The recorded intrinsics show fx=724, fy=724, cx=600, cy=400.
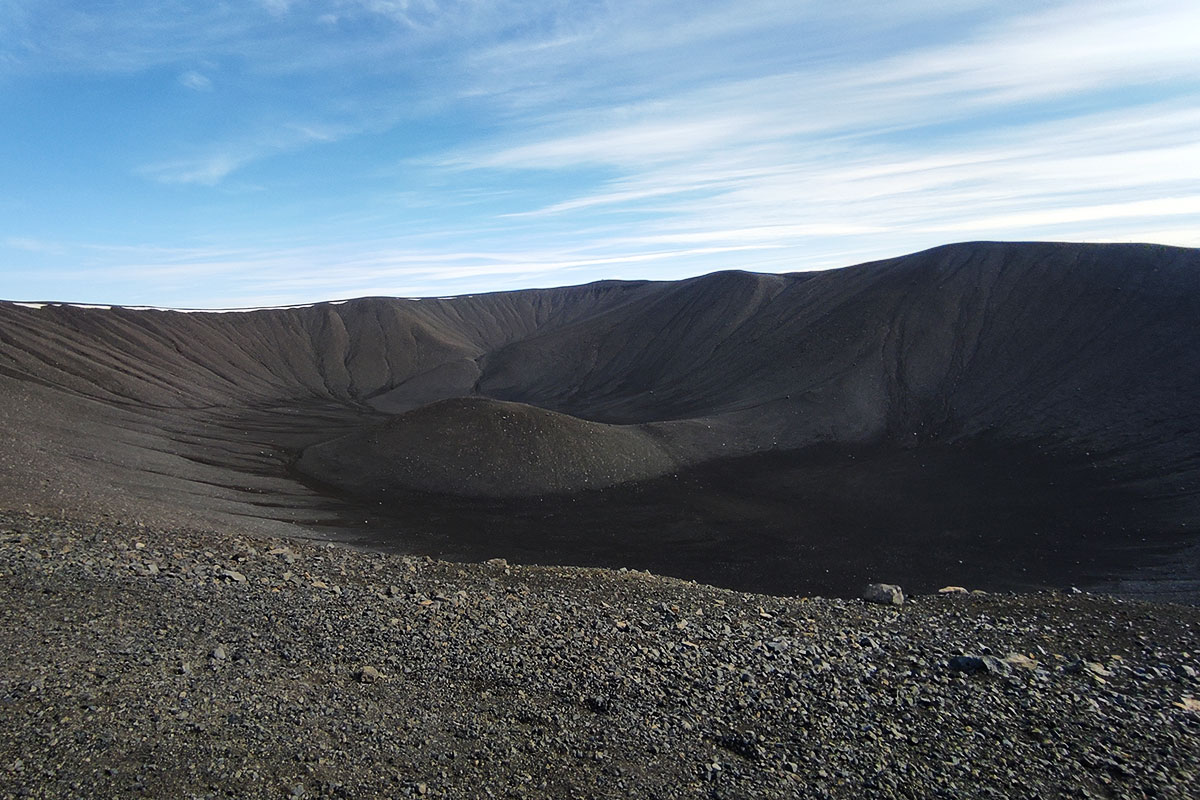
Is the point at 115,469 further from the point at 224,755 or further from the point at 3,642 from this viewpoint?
the point at 224,755

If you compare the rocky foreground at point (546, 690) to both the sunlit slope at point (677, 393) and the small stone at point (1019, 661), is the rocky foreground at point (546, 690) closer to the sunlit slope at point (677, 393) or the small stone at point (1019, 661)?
the small stone at point (1019, 661)

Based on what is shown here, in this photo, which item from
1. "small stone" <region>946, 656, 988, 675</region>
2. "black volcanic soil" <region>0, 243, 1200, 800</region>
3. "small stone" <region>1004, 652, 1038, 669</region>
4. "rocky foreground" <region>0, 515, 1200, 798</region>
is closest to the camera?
"rocky foreground" <region>0, 515, 1200, 798</region>


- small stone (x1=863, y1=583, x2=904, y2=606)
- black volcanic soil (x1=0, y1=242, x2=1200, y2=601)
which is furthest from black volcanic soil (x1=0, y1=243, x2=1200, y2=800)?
small stone (x1=863, y1=583, x2=904, y2=606)

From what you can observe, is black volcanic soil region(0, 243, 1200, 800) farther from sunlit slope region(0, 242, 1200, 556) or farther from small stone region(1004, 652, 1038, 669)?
sunlit slope region(0, 242, 1200, 556)

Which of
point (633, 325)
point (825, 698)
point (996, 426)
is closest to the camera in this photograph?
point (825, 698)

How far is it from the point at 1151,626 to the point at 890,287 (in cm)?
5476

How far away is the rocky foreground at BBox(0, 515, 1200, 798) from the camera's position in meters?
→ 6.68

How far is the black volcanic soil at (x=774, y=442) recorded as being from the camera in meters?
27.4

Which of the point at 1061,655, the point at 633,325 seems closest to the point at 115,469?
the point at 1061,655

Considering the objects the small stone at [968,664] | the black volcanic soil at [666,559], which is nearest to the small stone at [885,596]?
the black volcanic soil at [666,559]

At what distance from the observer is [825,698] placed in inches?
344

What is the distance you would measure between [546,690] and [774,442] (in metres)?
38.3

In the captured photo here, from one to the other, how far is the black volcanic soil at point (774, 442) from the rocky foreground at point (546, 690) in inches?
421

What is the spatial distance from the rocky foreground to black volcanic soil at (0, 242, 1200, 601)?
35.1 ft
